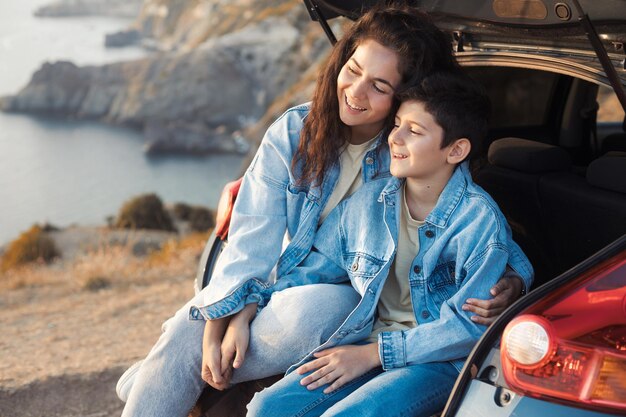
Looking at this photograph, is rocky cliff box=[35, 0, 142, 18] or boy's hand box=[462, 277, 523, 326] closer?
boy's hand box=[462, 277, 523, 326]

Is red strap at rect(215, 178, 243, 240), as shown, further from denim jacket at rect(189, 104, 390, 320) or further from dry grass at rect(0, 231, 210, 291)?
dry grass at rect(0, 231, 210, 291)

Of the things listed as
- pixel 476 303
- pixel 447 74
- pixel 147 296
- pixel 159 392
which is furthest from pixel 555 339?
pixel 147 296

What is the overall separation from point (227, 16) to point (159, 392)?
213 feet

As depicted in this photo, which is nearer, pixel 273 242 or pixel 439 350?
pixel 439 350

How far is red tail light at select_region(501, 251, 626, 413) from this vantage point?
158 cm

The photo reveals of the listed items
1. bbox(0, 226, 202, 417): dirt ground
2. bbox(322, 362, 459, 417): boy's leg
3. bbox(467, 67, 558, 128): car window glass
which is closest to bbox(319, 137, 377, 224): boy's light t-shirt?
bbox(322, 362, 459, 417): boy's leg

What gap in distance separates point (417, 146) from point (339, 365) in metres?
0.64

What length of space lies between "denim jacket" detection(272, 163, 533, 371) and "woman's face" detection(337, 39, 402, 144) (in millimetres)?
208

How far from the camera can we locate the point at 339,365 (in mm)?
2121

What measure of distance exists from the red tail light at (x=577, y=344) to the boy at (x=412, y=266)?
0.40m

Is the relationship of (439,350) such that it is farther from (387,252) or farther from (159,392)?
(159,392)

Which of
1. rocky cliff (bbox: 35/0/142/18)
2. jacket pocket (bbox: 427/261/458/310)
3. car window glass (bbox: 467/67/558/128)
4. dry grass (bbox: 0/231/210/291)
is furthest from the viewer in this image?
rocky cliff (bbox: 35/0/142/18)

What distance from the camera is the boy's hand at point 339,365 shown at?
6.88ft

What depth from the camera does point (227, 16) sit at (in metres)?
65.0
